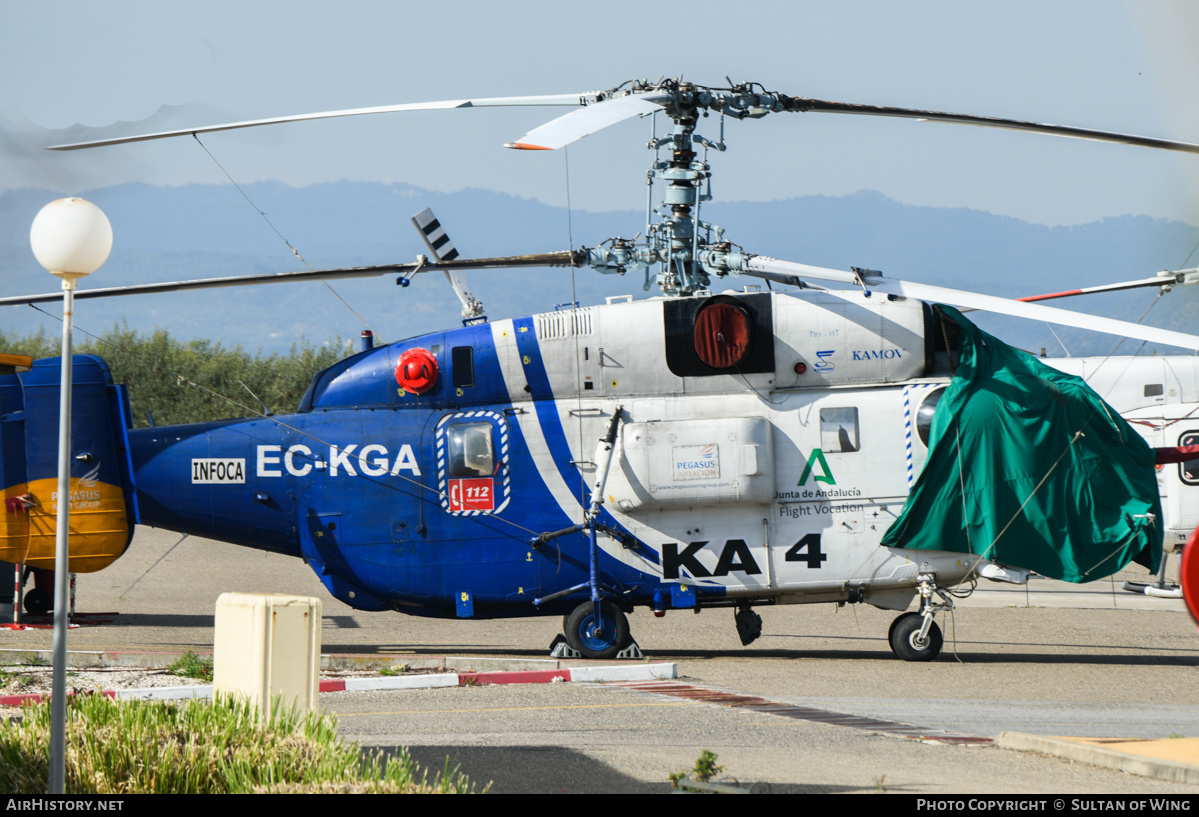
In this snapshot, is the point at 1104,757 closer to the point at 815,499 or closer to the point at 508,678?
the point at 508,678

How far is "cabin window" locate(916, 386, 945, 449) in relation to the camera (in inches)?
500

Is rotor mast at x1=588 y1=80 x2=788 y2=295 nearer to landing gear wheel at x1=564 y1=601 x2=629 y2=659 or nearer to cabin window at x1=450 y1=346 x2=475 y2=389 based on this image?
cabin window at x1=450 y1=346 x2=475 y2=389

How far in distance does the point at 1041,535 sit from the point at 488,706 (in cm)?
647

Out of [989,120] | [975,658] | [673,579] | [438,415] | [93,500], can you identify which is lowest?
[975,658]

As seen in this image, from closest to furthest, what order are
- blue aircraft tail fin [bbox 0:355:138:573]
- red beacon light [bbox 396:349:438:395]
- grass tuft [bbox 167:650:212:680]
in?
grass tuft [bbox 167:650:212:680], red beacon light [bbox 396:349:438:395], blue aircraft tail fin [bbox 0:355:138:573]

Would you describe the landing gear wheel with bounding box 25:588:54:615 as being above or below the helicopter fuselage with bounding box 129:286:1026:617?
below

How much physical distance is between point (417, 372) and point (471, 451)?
1.12 m

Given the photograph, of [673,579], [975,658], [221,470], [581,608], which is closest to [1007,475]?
[975,658]

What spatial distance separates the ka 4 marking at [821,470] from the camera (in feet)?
42.1

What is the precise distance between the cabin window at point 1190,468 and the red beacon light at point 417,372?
39.2 ft

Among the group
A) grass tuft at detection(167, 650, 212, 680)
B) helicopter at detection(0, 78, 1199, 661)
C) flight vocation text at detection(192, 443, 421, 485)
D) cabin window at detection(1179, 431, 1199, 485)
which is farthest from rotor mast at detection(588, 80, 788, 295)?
cabin window at detection(1179, 431, 1199, 485)

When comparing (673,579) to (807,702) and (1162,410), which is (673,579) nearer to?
(807,702)

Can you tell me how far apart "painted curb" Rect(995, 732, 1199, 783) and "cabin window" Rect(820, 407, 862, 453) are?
5.54m

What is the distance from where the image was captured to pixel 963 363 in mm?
12828
